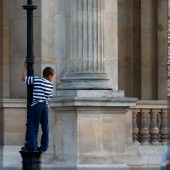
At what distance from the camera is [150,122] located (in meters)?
31.6

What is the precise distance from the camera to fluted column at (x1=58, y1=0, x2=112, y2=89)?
29906 mm

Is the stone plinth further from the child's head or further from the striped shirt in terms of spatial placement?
the striped shirt

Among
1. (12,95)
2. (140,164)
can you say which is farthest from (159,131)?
(12,95)

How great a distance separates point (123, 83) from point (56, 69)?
177 inches

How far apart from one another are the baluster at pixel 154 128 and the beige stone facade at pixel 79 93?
0.05m

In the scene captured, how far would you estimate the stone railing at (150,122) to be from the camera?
103ft

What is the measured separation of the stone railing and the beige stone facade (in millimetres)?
28

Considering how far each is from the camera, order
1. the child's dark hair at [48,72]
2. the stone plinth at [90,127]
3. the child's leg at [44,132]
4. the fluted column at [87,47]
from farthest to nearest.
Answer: the fluted column at [87,47] < the stone plinth at [90,127] < the child's dark hair at [48,72] < the child's leg at [44,132]

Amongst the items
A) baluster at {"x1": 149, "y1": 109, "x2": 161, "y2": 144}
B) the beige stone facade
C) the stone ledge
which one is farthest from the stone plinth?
baluster at {"x1": 149, "y1": 109, "x2": 161, "y2": 144}

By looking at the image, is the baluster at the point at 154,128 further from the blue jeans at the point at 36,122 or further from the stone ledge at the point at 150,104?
the blue jeans at the point at 36,122

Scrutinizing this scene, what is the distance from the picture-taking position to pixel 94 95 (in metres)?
29.6

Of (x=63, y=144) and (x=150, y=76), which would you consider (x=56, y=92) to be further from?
(x=150, y=76)

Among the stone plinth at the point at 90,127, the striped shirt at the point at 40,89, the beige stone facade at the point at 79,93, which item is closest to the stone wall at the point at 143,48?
the beige stone facade at the point at 79,93

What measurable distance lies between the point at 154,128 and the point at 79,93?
2.78 meters
